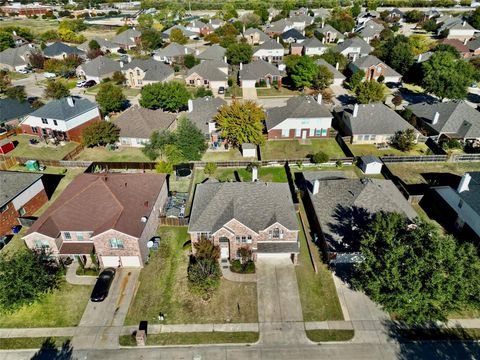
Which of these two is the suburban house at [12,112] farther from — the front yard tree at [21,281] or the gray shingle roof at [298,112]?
the gray shingle roof at [298,112]

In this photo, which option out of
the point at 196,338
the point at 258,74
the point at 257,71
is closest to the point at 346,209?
the point at 196,338

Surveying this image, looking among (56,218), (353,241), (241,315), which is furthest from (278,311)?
(56,218)

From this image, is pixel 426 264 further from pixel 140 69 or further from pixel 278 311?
pixel 140 69

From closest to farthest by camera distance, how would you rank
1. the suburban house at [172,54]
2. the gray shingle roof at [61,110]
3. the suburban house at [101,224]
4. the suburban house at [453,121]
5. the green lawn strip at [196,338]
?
the green lawn strip at [196,338] → the suburban house at [101,224] → the suburban house at [453,121] → the gray shingle roof at [61,110] → the suburban house at [172,54]

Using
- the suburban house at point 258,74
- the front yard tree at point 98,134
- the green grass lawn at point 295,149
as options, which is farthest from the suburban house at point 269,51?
the front yard tree at point 98,134

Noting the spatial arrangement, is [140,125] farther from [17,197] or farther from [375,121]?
[375,121]

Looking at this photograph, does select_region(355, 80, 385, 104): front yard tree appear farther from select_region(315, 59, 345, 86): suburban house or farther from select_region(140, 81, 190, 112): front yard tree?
select_region(140, 81, 190, 112): front yard tree
